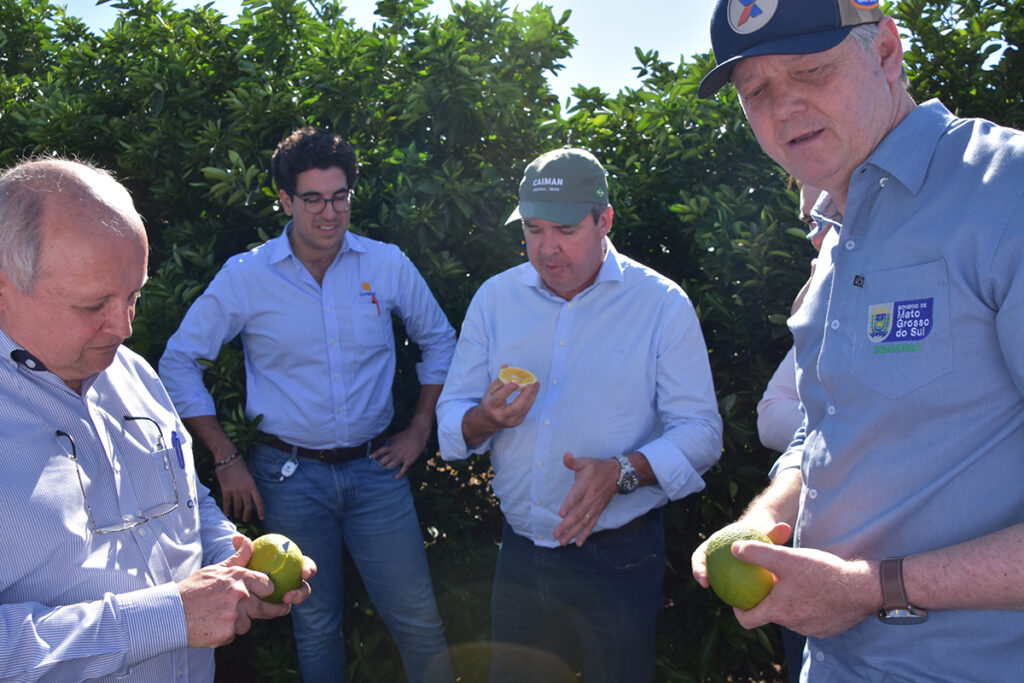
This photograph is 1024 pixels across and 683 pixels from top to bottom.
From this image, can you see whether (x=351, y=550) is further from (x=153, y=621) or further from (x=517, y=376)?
(x=153, y=621)

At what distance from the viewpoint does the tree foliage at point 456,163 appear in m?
3.71

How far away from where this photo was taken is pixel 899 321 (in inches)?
65.8

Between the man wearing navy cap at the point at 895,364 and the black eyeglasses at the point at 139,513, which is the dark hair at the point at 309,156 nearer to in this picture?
the black eyeglasses at the point at 139,513

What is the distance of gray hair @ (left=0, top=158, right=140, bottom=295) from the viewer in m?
2.04

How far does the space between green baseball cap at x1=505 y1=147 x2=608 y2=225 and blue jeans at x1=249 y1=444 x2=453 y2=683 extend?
5.58 feet

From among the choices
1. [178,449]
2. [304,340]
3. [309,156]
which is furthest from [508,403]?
[309,156]

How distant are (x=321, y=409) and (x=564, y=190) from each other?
69.0 inches

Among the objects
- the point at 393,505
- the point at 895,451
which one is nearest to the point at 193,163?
the point at 393,505

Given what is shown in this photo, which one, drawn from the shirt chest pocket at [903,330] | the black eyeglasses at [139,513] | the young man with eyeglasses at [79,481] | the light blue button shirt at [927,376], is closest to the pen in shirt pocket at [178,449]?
the black eyeglasses at [139,513]

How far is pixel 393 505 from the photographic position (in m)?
3.99

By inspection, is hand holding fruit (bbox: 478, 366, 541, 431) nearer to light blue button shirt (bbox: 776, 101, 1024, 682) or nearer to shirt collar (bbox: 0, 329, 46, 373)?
light blue button shirt (bbox: 776, 101, 1024, 682)

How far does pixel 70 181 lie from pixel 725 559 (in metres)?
2.11

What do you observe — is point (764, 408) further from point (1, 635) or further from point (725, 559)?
point (1, 635)

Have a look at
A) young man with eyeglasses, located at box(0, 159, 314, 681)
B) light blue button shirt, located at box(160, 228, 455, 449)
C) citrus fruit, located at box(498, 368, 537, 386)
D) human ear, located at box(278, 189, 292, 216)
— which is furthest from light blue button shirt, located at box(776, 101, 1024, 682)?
human ear, located at box(278, 189, 292, 216)
